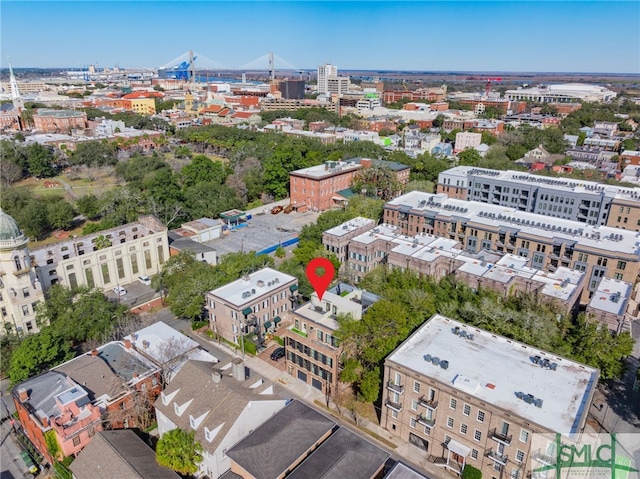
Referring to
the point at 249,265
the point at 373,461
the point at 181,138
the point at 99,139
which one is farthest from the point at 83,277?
the point at 181,138

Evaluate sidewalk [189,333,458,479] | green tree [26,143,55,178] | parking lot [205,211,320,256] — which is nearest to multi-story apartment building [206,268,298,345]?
sidewalk [189,333,458,479]

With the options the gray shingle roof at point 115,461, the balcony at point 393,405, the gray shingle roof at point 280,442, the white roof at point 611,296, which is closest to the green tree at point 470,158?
the white roof at point 611,296

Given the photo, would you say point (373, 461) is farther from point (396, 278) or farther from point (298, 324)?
point (396, 278)

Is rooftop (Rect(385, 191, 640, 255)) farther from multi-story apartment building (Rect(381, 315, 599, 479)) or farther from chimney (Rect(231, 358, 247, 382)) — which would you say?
chimney (Rect(231, 358, 247, 382))

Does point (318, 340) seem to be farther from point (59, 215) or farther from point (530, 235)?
point (59, 215)

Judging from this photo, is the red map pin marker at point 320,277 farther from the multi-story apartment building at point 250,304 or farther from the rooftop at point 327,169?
the rooftop at point 327,169

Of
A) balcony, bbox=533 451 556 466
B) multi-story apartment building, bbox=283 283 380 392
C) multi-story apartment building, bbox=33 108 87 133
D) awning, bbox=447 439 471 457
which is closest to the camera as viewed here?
balcony, bbox=533 451 556 466

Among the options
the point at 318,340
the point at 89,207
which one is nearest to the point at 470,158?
the point at 318,340
